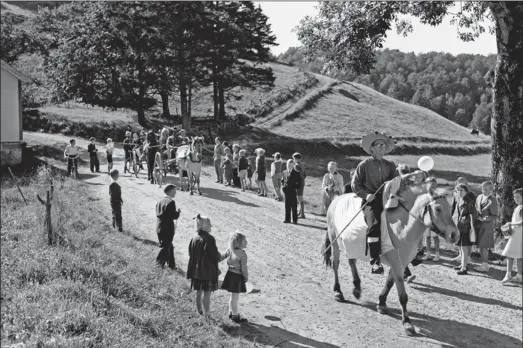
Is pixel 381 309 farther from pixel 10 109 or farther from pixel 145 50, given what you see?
pixel 145 50

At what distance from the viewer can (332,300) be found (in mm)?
10062

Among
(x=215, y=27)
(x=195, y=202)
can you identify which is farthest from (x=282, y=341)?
(x=215, y=27)

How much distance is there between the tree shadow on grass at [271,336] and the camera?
26.8 feet

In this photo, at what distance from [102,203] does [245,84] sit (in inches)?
1086

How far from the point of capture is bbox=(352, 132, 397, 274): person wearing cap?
9109mm

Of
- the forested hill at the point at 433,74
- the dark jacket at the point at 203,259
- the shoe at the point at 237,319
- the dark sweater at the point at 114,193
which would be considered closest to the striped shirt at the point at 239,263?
the dark jacket at the point at 203,259

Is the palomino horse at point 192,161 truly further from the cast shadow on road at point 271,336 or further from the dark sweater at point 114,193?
the cast shadow on road at point 271,336

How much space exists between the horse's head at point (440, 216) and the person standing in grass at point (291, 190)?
809 cm

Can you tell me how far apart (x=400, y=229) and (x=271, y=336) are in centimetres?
293

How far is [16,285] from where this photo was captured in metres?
8.24

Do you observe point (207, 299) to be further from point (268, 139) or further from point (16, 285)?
point (268, 139)

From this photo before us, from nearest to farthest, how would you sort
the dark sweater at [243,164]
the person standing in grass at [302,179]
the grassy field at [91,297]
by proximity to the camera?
the grassy field at [91,297]
the person standing in grass at [302,179]
the dark sweater at [243,164]

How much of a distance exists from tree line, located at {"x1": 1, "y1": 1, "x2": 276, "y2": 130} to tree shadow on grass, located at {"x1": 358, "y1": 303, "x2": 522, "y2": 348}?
3295 cm

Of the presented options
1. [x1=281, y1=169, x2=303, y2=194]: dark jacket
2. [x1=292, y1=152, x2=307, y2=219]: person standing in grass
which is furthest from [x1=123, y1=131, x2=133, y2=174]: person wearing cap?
[x1=281, y1=169, x2=303, y2=194]: dark jacket
